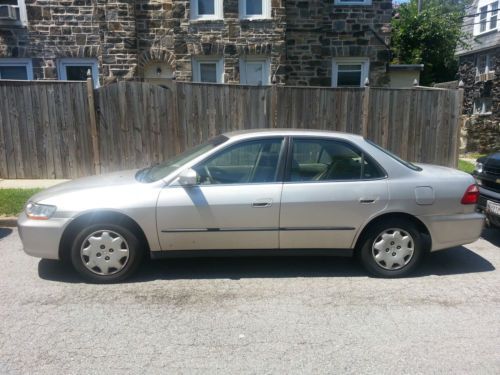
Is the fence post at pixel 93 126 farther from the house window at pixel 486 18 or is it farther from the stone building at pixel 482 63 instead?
the house window at pixel 486 18

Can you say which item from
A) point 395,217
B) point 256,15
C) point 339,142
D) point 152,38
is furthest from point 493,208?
point 152,38

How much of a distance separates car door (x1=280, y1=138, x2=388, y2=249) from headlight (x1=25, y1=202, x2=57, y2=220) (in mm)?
2314

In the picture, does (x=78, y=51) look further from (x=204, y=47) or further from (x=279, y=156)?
(x=279, y=156)

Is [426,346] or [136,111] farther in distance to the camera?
[136,111]

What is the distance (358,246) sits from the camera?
184 inches

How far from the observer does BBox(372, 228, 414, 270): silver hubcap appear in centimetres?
460

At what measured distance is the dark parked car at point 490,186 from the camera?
5466 mm

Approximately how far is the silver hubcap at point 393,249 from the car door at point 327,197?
0.29 m

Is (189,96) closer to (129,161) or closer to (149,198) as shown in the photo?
(129,161)

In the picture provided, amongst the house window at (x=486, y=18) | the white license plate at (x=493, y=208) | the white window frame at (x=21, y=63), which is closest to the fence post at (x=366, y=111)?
the white license plate at (x=493, y=208)

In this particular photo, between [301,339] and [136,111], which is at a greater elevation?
[136,111]

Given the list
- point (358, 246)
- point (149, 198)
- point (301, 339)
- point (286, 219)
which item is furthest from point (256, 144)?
point (301, 339)

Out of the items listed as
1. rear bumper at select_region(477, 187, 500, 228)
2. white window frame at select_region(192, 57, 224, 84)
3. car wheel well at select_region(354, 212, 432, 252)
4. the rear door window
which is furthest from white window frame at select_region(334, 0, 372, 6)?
car wheel well at select_region(354, 212, 432, 252)

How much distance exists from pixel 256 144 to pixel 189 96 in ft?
15.1
